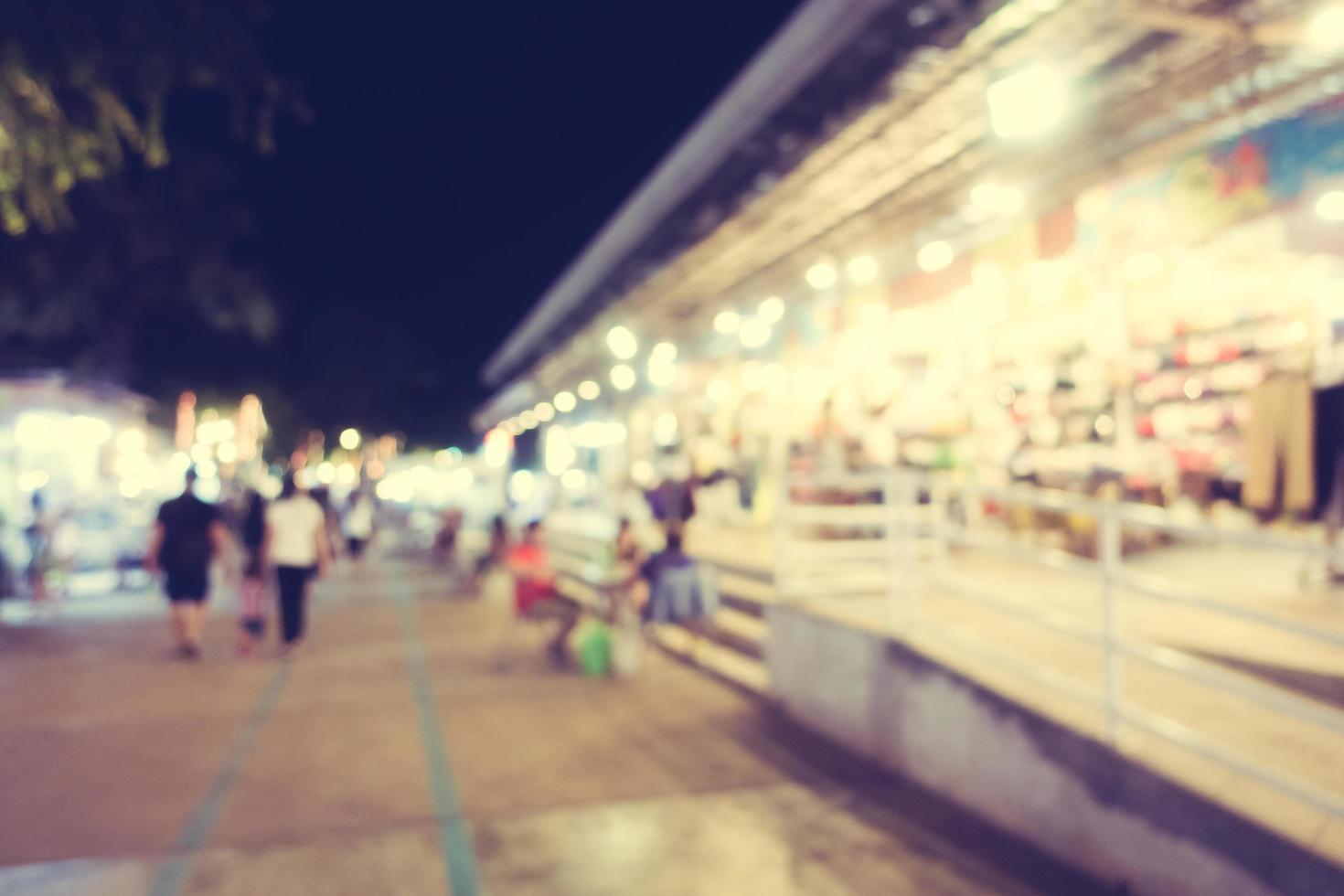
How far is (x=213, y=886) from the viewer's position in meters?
4.48

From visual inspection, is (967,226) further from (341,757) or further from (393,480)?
(393,480)

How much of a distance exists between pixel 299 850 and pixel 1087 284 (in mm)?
7918

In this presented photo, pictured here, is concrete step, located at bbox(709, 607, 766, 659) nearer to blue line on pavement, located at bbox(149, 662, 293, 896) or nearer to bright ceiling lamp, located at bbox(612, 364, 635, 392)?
blue line on pavement, located at bbox(149, 662, 293, 896)

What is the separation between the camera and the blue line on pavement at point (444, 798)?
14.9ft

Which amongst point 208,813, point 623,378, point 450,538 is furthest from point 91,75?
point 450,538

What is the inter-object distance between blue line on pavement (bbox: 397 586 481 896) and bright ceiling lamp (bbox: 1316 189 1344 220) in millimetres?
7075

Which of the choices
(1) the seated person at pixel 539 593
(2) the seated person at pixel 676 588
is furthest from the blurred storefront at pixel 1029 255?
(1) the seated person at pixel 539 593

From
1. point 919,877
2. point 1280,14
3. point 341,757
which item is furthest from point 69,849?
point 1280,14

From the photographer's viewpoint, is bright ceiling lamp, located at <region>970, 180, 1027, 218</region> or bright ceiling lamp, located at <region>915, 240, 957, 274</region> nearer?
bright ceiling lamp, located at <region>970, 180, 1027, 218</region>

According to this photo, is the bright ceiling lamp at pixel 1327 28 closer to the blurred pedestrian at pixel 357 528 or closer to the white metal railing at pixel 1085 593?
the white metal railing at pixel 1085 593

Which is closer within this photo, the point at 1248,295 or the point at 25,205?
the point at 25,205

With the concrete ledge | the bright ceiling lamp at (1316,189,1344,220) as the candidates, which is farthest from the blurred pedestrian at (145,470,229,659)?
the bright ceiling lamp at (1316,189,1344,220)

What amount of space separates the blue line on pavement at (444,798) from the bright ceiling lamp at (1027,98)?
547cm

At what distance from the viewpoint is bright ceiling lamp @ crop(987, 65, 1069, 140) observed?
6871 millimetres
